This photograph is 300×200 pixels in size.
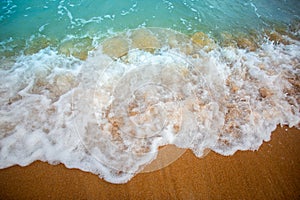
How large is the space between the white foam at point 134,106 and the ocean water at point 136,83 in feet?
0.06

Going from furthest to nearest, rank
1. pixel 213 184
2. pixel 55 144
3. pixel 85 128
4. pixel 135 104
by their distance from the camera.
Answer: pixel 135 104
pixel 85 128
pixel 55 144
pixel 213 184

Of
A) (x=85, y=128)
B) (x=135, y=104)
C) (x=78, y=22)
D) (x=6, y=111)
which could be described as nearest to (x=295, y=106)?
(x=135, y=104)

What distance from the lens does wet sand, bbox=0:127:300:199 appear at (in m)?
2.35

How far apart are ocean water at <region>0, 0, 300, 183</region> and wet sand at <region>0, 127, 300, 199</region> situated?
12 cm

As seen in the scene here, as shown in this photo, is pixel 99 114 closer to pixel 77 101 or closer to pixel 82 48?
pixel 77 101

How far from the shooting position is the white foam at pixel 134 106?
8.98 ft

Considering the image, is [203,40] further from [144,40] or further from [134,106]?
[134,106]

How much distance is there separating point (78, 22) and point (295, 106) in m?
5.49

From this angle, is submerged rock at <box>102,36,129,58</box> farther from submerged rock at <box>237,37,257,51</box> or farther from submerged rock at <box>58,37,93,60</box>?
submerged rock at <box>237,37,257,51</box>

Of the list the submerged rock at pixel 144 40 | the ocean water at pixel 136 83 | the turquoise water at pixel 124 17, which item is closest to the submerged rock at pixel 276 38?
the ocean water at pixel 136 83

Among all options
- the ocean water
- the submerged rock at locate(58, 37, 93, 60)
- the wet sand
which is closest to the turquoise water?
the ocean water

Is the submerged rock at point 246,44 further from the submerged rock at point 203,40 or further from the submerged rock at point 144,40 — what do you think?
the submerged rock at point 144,40

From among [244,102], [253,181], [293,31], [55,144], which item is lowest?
[55,144]

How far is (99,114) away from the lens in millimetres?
3145
